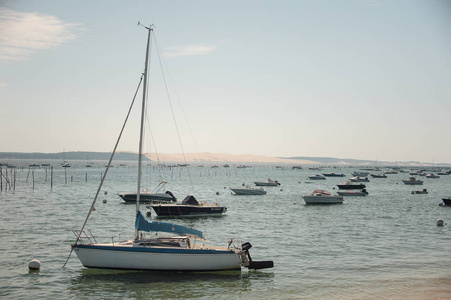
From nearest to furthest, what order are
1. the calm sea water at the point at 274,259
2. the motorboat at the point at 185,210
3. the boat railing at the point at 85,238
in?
1. the calm sea water at the point at 274,259
2. the boat railing at the point at 85,238
3. the motorboat at the point at 185,210

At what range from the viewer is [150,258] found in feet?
87.6

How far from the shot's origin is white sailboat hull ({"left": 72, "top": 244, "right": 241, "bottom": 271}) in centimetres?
2672

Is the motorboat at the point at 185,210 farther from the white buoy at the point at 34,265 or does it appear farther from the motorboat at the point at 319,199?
the white buoy at the point at 34,265

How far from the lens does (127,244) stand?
27719 millimetres

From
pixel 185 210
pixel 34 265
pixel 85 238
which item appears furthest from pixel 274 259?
pixel 185 210

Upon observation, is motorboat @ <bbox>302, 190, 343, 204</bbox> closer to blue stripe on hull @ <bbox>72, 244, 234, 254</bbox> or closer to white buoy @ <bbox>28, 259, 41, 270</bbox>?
blue stripe on hull @ <bbox>72, 244, 234, 254</bbox>

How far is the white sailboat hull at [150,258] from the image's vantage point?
26.7m

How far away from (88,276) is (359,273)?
58.0 ft

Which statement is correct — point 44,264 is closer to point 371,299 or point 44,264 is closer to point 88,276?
point 88,276

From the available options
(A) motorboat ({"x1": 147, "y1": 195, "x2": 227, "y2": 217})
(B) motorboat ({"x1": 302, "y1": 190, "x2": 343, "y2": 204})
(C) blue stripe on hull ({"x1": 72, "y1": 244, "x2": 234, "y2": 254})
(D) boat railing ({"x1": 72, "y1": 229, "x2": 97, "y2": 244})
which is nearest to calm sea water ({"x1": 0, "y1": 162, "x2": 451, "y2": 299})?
(D) boat railing ({"x1": 72, "y1": 229, "x2": 97, "y2": 244})

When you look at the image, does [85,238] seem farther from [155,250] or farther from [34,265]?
[155,250]

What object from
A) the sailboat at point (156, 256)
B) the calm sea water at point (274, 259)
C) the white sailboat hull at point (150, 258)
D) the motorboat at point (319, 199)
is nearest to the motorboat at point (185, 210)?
the calm sea water at point (274, 259)

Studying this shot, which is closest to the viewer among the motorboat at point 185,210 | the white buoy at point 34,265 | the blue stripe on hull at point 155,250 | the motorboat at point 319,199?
the blue stripe on hull at point 155,250

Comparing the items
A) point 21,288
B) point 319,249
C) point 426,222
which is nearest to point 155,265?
point 21,288
